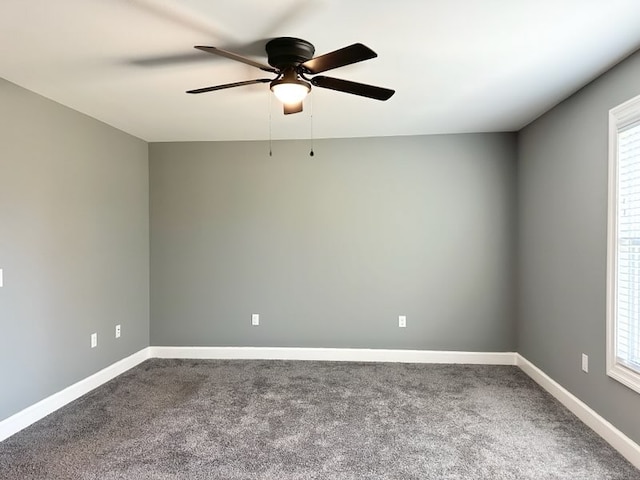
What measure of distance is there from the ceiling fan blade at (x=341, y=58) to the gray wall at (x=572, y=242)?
167 centimetres

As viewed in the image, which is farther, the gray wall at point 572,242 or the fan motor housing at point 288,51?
the gray wall at point 572,242

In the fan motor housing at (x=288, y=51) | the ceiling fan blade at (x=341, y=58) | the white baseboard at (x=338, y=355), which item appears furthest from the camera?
the white baseboard at (x=338, y=355)

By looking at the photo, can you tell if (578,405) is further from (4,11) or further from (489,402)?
(4,11)

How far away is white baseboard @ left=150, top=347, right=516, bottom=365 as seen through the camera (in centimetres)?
408

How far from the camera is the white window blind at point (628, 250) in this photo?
2.31 m

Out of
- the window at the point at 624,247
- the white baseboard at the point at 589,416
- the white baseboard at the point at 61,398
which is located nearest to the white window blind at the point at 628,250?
the window at the point at 624,247

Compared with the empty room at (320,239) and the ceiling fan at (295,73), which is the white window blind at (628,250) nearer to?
the empty room at (320,239)

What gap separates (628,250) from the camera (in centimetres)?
238

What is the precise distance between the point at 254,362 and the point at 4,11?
11.0ft

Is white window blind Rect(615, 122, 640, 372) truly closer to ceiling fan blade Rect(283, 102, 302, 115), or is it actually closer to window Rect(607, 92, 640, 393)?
window Rect(607, 92, 640, 393)

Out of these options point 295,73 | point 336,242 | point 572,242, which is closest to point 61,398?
point 336,242

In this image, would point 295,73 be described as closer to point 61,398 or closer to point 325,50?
point 325,50

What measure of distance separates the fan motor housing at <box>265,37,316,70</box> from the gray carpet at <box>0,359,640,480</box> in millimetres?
2242

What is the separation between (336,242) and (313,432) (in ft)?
6.71
